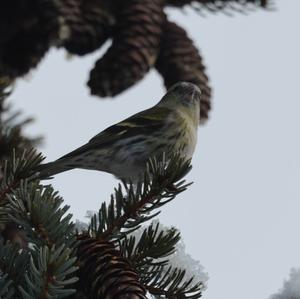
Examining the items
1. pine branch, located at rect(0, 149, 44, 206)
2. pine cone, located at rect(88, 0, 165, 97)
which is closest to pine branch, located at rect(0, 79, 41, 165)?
pine branch, located at rect(0, 149, 44, 206)

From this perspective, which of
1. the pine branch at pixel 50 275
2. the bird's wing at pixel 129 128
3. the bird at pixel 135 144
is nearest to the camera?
the pine branch at pixel 50 275

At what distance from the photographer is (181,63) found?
10.3 feet

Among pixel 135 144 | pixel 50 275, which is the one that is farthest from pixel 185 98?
pixel 50 275

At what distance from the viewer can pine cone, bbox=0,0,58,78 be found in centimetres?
309

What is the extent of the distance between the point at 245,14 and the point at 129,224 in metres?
2.02

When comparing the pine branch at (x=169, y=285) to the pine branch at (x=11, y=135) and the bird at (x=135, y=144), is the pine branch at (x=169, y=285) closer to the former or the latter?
the pine branch at (x=11, y=135)

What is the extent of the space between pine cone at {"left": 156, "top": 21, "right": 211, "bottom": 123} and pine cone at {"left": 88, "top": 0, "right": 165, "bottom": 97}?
76mm

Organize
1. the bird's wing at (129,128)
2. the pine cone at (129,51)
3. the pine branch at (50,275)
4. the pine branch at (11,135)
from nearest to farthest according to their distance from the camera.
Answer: the pine branch at (50,275) < the pine branch at (11,135) < the bird's wing at (129,128) < the pine cone at (129,51)

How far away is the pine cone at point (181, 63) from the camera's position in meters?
3.15

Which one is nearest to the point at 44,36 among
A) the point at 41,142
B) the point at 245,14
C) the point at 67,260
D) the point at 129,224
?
the point at 245,14

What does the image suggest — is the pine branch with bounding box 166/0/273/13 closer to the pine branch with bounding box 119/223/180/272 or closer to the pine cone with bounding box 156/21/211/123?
the pine cone with bounding box 156/21/211/123

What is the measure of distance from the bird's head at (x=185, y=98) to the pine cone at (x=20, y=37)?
50cm

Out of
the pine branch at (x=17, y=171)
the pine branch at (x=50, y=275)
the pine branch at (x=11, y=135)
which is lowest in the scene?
the pine branch at (x=50, y=275)

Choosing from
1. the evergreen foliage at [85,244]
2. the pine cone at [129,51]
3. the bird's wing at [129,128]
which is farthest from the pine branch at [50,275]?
the pine cone at [129,51]
